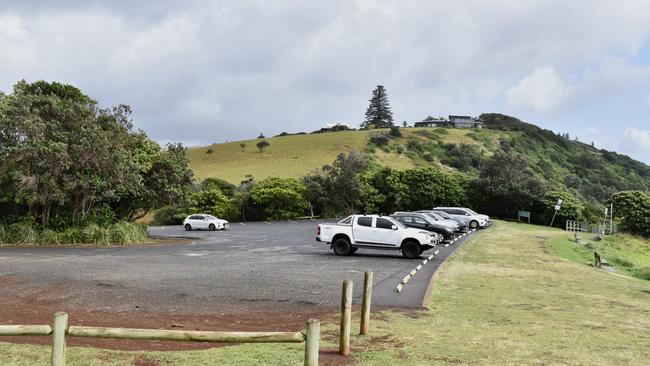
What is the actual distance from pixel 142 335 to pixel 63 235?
24068 millimetres

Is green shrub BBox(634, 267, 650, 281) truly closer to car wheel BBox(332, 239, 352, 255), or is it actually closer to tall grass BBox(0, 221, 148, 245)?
car wheel BBox(332, 239, 352, 255)

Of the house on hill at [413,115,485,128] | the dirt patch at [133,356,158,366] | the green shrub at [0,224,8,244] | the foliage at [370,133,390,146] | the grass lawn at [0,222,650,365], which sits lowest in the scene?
the green shrub at [0,224,8,244]

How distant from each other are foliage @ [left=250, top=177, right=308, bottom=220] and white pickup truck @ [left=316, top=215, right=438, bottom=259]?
31.8 meters

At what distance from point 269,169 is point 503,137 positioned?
5553cm

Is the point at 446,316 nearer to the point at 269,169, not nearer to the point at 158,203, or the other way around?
the point at 158,203

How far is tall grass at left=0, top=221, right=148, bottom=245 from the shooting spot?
27078 mm

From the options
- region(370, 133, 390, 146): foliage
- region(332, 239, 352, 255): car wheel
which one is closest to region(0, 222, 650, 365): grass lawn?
region(332, 239, 352, 255): car wheel

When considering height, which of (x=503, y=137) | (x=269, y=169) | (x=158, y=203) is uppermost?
(x=503, y=137)

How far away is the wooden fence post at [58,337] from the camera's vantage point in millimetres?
5727

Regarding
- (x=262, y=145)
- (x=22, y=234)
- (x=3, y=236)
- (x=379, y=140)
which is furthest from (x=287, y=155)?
(x=3, y=236)

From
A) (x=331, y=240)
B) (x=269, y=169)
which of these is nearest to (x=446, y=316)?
(x=331, y=240)

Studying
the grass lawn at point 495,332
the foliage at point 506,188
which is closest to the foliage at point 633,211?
the foliage at point 506,188

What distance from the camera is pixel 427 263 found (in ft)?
64.3

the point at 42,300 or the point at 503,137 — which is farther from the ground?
the point at 503,137
